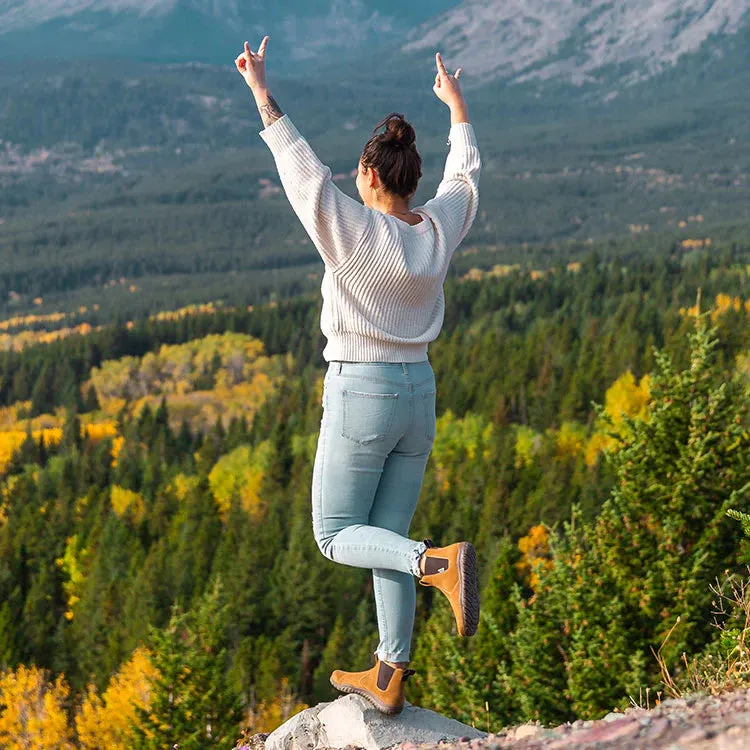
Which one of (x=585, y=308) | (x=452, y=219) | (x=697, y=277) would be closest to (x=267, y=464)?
(x=585, y=308)

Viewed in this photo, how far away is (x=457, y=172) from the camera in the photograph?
31.3 feet

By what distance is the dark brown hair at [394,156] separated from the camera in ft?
28.1

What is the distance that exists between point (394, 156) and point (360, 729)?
14.1ft

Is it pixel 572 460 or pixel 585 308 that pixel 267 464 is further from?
pixel 585 308

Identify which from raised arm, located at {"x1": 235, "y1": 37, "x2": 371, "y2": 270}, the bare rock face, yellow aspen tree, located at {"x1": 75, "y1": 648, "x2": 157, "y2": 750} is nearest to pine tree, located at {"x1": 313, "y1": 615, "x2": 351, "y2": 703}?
yellow aspen tree, located at {"x1": 75, "y1": 648, "x2": 157, "y2": 750}

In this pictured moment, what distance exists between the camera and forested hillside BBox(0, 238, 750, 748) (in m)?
23.9

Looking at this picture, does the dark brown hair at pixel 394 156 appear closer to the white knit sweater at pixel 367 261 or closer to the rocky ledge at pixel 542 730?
the white knit sweater at pixel 367 261

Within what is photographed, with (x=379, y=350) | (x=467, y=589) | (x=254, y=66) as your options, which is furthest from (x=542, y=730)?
(x=254, y=66)

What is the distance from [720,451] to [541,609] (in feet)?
29.7

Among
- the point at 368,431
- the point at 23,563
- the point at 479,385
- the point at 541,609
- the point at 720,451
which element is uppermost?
the point at 368,431

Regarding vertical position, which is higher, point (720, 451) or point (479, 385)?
point (720, 451)

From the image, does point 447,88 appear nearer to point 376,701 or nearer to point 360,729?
point 376,701

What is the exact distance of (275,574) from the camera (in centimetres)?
8356

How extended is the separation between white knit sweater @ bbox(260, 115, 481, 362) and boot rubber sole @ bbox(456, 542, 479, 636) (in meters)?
1.42
